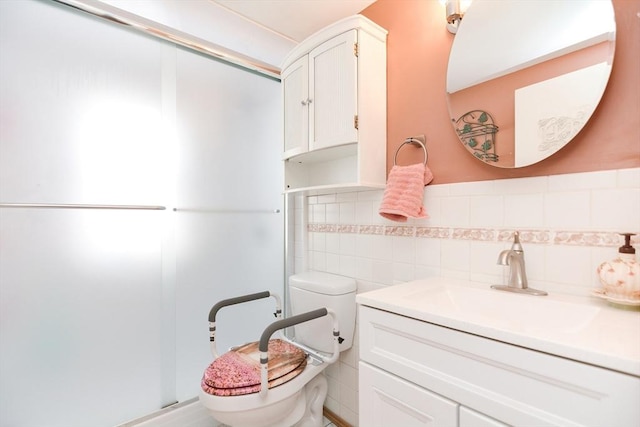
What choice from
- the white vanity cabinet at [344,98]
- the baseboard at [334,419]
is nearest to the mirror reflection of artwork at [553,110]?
the white vanity cabinet at [344,98]

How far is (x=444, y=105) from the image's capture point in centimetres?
129

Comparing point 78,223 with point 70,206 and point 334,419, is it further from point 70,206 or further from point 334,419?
point 334,419

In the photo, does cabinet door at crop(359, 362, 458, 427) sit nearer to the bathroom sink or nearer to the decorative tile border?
the bathroom sink

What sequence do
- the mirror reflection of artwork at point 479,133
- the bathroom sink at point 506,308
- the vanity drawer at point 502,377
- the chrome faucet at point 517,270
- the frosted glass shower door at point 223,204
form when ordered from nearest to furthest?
the vanity drawer at point 502,377
the bathroom sink at point 506,308
the chrome faucet at point 517,270
the mirror reflection of artwork at point 479,133
the frosted glass shower door at point 223,204

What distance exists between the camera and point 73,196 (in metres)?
1.35

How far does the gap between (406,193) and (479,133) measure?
36 centimetres

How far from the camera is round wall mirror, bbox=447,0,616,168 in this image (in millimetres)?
908

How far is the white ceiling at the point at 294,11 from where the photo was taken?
1628 millimetres

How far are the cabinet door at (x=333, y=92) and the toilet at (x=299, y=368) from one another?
78cm

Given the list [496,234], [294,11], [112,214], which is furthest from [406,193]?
[112,214]

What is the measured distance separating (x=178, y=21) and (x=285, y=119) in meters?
0.76

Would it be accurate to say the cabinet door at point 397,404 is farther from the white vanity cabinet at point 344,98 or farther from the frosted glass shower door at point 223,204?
the frosted glass shower door at point 223,204

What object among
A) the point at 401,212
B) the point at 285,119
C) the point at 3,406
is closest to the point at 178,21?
the point at 285,119

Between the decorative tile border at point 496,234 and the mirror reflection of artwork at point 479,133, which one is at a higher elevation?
the mirror reflection of artwork at point 479,133
